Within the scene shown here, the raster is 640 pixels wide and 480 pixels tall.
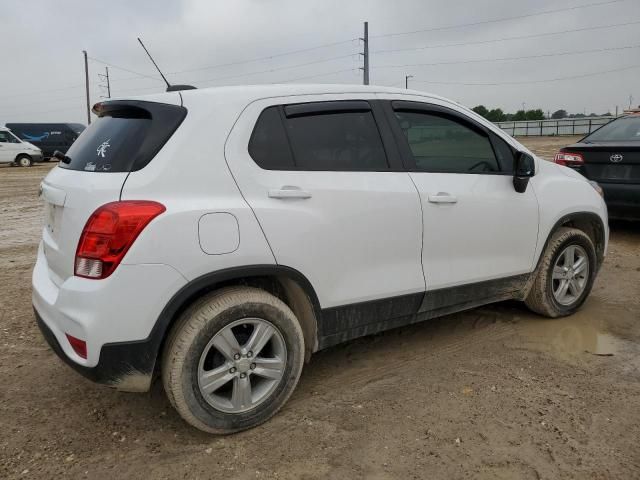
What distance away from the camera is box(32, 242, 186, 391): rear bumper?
230cm

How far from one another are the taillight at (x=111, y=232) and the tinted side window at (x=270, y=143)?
0.59 meters

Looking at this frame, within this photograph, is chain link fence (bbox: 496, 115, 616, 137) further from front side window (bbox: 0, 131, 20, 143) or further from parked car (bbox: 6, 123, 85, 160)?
front side window (bbox: 0, 131, 20, 143)

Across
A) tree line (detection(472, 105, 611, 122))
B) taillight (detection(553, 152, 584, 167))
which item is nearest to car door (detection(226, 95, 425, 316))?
taillight (detection(553, 152, 584, 167))

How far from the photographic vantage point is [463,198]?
10.9 feet

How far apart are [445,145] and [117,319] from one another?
226cm

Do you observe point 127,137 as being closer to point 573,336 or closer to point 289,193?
point 289,193

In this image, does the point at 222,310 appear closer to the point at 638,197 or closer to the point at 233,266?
the point at 233,266

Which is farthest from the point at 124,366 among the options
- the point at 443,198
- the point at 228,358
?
the point at 443,198

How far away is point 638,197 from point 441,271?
417 centimetres

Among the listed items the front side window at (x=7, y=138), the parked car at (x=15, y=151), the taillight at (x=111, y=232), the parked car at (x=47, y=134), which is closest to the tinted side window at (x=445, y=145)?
the taillight at (x=111, y=232)

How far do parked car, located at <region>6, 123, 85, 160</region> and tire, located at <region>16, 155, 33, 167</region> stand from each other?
3.59m

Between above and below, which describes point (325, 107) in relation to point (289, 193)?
above

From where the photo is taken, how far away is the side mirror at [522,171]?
11.8ft

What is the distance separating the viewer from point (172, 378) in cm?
247
